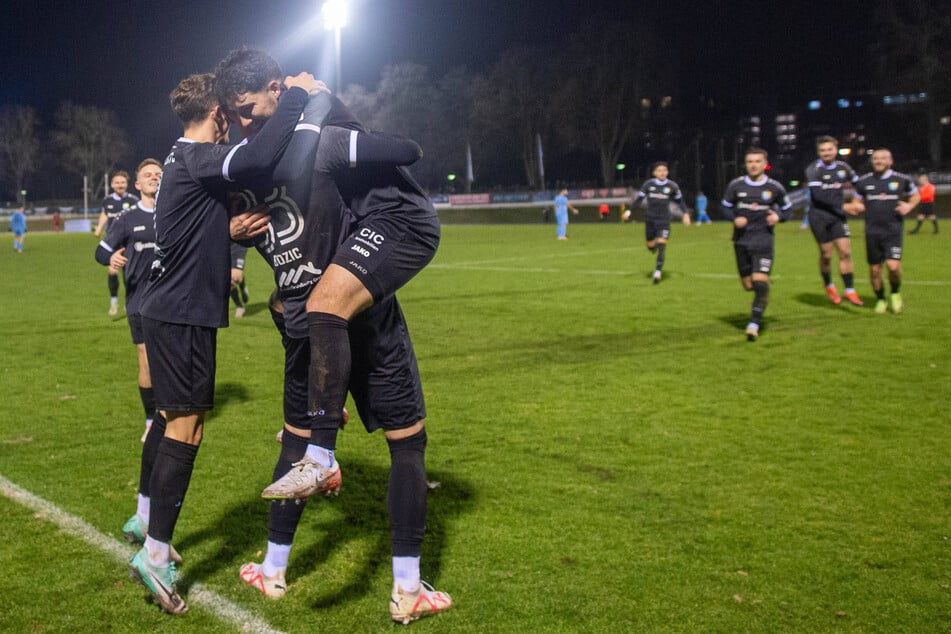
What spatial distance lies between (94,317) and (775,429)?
11281 mm

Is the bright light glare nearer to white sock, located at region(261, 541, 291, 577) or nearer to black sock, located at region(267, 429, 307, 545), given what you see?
black sock, located at region(267, 429, 307, 545)

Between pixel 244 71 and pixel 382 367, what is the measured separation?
1.32 m

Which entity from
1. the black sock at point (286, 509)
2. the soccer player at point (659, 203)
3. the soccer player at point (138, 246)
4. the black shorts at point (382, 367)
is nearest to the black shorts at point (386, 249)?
A: the black shorts at point (382, 367)

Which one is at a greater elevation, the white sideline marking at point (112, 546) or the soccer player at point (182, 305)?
the soccer player at point (182, 305)

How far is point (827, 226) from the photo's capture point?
13.5 metres

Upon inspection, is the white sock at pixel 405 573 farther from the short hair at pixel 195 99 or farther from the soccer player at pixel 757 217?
the soccer player at pixel 757 217

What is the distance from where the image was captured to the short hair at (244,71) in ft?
11.1

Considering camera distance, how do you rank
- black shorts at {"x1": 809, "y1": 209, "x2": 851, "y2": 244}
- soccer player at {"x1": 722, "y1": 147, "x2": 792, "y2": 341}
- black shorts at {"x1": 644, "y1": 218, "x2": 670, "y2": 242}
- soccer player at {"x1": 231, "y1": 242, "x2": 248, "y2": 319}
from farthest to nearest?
black shorts at {"x1": 644, "y1": 218, "x2": 670, "y2": 242}, black shorts at {"x1": 809, "y1": 209, "x2": 851, "y2": 244}, soccer player at {"x1": 231, "y1": 242, "x2": 248, "y2": 319}, soccer player at {"x1": 722, "y1": 147, "x2": 792, "y2": 341}

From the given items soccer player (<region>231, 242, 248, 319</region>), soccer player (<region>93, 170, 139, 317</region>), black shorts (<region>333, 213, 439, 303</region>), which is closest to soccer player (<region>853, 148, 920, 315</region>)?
soccer player (<region>231, 242, 248, 319</region>)

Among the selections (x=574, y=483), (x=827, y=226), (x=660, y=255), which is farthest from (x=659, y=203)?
(x=574, y=483)

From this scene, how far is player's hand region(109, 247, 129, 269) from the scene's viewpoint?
6.67m

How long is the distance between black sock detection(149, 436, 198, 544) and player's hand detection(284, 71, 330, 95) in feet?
5.28

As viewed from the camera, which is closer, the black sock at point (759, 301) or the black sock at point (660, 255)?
the black sock at point (759, 301)

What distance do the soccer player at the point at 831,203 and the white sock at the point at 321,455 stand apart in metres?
11.7
